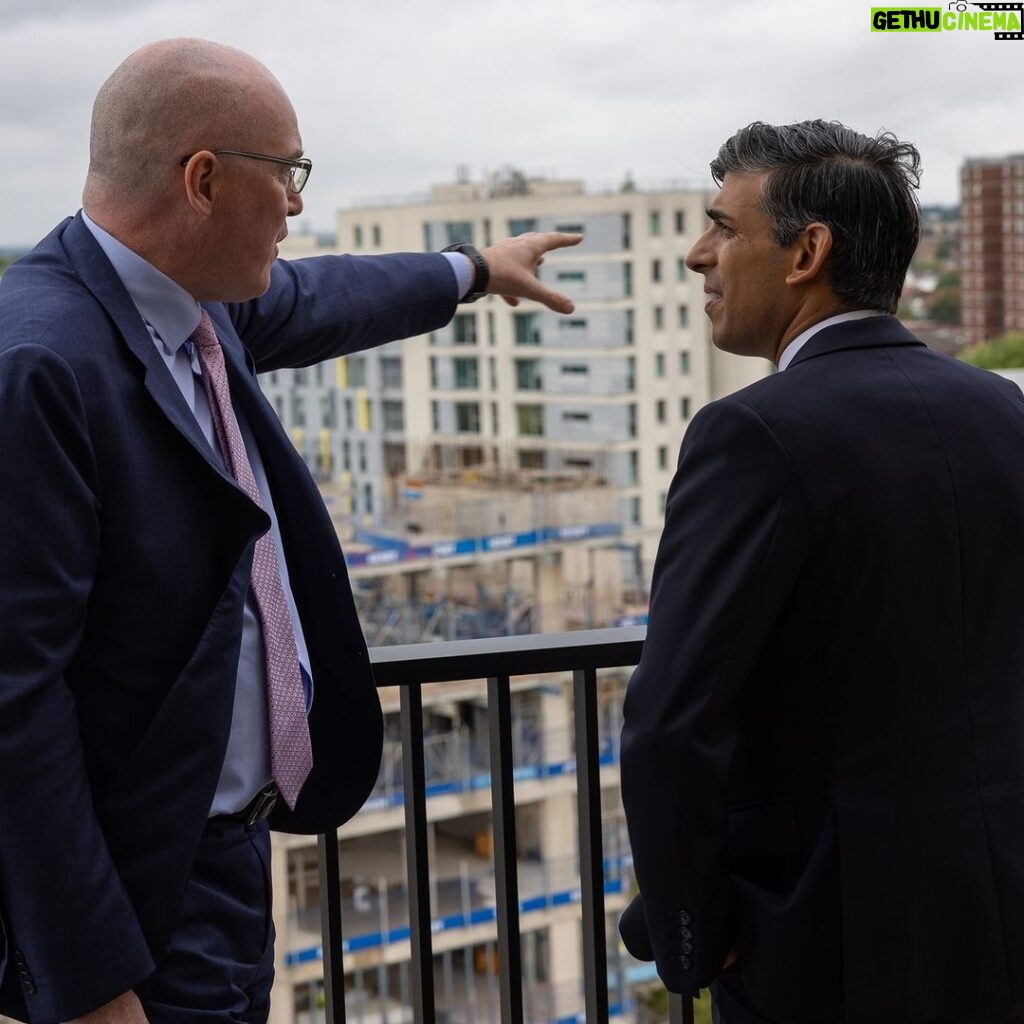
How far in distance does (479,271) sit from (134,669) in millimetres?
686

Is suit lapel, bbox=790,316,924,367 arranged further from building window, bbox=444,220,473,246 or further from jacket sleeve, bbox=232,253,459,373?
building window, bbox=444,220,473,246

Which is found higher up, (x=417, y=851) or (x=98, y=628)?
(x=98, y=628)

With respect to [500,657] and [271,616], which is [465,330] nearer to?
[500,657]

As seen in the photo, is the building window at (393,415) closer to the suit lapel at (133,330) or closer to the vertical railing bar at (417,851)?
the vertical railing bar at (417,851)

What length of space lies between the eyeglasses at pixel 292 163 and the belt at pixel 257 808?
18.2 inches

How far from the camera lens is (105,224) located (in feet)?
3.52

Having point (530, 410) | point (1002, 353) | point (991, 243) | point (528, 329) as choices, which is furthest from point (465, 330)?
point (991, 243)

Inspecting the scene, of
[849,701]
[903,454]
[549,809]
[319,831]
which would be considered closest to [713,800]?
[849,701]

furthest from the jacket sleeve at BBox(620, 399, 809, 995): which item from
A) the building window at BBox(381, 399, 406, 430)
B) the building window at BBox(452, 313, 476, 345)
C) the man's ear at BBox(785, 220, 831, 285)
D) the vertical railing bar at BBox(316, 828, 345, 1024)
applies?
the building window at BBox(452, 313, 476, 345)

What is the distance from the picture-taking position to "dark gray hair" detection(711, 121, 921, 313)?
1088mm

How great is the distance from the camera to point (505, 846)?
1.52m

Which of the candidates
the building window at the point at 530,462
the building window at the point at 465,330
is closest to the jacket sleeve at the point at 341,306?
the building window at the point at 530,462

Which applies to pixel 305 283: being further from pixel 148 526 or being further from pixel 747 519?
pixel 747 519

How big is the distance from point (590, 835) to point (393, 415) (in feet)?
181
